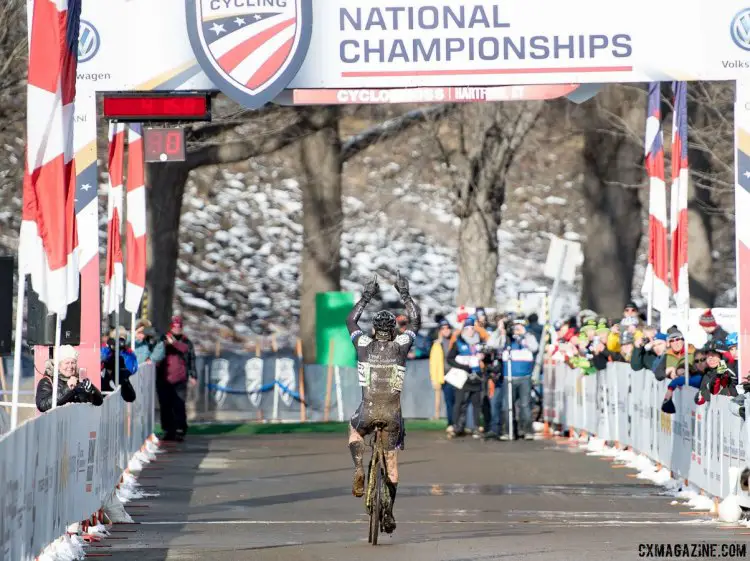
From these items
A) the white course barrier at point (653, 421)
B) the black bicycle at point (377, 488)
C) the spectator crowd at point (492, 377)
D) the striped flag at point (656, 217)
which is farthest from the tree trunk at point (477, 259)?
the black bicycle at point (377, 488)

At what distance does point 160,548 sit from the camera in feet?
47.4

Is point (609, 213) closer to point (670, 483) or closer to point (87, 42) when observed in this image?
point (670, 483)

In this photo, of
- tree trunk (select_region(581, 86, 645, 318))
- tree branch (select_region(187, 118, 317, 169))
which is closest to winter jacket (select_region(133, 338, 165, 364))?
tree branch (select_region(187, 118, 317, 169))

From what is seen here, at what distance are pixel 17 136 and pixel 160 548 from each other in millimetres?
25851

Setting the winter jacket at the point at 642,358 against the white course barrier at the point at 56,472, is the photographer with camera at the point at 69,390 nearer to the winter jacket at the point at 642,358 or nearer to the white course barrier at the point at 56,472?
the white course barrier at the point at 56,472

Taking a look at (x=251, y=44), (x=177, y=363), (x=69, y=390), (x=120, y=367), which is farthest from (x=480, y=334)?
(x=69, y=390)

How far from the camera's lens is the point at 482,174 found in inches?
1384

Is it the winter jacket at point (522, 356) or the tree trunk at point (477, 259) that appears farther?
the tree trunk at point (477, 259)

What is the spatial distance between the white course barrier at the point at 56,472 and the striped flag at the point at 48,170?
1.06 metres

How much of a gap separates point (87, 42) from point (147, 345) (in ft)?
29.6

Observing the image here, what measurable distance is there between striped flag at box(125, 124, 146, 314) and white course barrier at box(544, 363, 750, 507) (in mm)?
6715

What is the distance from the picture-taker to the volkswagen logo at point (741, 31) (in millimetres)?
19891

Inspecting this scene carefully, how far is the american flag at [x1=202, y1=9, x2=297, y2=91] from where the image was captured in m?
19.8

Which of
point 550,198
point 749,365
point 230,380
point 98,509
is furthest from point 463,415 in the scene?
point 550,198
